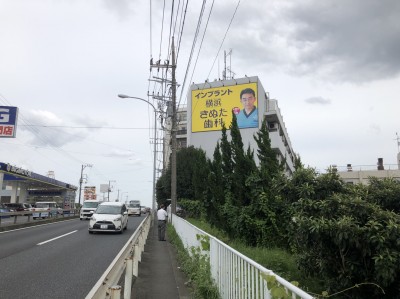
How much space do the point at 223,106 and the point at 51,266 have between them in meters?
38.0

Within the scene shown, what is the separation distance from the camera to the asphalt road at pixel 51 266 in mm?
7223

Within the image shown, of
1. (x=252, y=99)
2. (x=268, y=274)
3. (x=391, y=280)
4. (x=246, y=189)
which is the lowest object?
(x=391, y=280)

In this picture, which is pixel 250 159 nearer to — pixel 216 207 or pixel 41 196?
pixel 216 207

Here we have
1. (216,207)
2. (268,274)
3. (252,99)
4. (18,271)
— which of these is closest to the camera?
(268,274)

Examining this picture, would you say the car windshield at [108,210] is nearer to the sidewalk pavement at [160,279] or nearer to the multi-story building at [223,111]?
the sidewalk pavement at [160,279]


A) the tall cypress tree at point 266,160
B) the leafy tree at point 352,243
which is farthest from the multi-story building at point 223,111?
the leafy tree at point 352,243

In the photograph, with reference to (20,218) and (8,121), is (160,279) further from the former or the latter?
(20,218)

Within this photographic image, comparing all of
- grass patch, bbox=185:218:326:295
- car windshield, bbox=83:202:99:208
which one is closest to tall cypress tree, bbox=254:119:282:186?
grass patch, bbox=185:218:326:295

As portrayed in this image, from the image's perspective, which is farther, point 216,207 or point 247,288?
point 216,207

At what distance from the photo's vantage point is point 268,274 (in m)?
3.19

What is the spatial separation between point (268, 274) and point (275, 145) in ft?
146

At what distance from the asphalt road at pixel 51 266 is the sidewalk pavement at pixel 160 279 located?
1.00 metres

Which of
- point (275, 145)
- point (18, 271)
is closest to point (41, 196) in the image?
point (275, 145)

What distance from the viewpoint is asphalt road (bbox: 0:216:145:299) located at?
722cm
